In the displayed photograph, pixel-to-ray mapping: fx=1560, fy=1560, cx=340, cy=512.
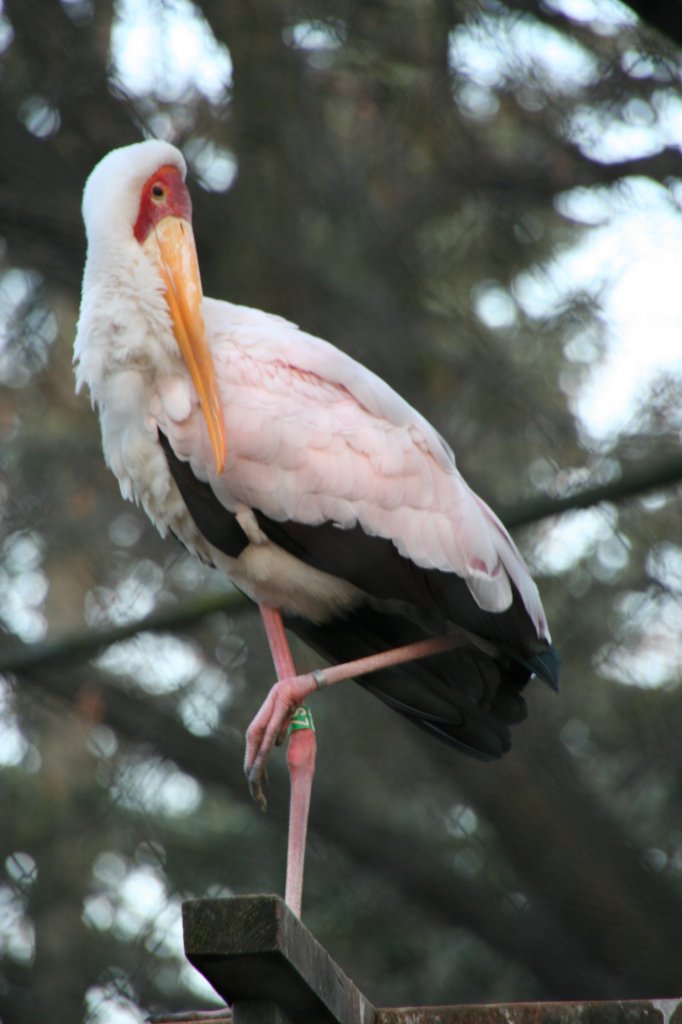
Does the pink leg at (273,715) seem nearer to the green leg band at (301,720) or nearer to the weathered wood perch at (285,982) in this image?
the green leg band at (301,720)

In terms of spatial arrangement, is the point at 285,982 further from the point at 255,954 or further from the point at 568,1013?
the point at 568,1013

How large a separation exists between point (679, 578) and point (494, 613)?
2.72 feet

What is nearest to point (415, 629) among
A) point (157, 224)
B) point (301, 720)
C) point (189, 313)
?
point (301, 720)

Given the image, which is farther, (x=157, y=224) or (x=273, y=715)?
(x=157, y=224)

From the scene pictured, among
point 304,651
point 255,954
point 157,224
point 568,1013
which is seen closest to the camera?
point 255,954

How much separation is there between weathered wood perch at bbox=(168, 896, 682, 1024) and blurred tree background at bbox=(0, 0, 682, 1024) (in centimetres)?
118

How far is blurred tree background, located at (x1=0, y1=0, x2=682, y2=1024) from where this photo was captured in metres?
2.69

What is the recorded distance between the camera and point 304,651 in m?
2.87

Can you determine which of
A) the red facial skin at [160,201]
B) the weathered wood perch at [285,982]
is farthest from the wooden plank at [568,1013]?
the red facial skin at [160,201]

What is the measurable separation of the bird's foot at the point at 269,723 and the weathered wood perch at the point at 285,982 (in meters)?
0.45

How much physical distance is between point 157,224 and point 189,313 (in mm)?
222

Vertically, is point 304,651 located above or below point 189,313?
below

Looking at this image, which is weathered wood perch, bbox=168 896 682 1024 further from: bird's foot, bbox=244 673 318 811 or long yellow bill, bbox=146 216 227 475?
long yellow bill, bbox=146 216 227 475

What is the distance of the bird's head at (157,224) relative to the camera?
6.46ft
